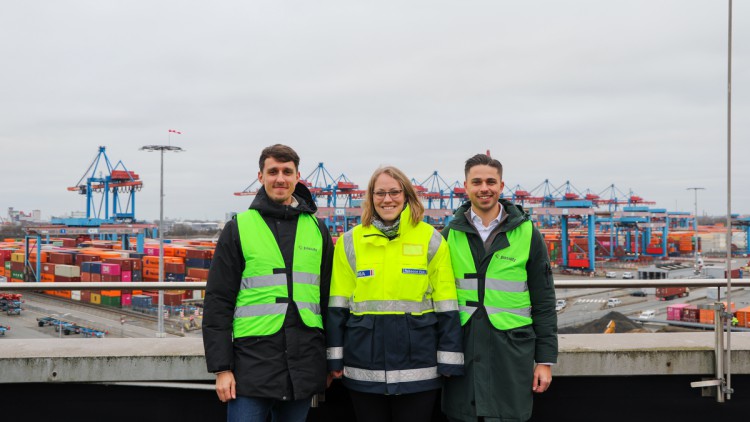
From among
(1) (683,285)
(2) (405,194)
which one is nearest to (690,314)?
(1) (683,285)

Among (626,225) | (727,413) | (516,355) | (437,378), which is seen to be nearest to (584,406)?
(727,413)

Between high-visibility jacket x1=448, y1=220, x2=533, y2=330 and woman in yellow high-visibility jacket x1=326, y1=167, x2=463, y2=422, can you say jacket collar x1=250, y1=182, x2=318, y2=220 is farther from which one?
high-visibility jacket x1=448, y1=220, x2=533, y2=330

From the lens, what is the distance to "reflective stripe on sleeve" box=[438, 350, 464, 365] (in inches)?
87.5

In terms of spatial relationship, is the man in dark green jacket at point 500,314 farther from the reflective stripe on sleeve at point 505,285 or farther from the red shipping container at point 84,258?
the red shipping container at point 84,258

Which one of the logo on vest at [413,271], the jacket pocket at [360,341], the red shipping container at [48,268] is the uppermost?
the logo on vest at [413,271]

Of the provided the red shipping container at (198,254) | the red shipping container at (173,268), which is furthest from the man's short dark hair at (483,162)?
the red shipping container at (173,268)

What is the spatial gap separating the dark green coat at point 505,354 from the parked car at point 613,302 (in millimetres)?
1873

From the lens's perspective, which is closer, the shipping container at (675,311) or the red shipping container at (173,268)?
the shipping container at (675,311)

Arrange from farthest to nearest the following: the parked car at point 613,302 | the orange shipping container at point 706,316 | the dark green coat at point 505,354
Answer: the parked car at point 613,302 → the orange shipping container at point 706,316 → the dark green coat at point 505,354

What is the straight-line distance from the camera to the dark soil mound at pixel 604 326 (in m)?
3.45

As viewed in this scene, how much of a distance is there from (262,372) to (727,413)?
296cm

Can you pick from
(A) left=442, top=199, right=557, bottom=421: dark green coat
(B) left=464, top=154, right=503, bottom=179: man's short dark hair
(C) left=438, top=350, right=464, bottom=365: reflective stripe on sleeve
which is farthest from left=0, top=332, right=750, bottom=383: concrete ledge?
(B) left=464, top=154, right=503, bottom=179: man's short dark hair

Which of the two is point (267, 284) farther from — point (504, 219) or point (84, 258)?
point (84, 258)

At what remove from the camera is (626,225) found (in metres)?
59.0
